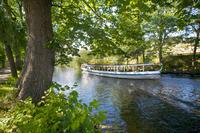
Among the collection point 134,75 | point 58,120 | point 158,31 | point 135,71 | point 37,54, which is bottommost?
point 134,75

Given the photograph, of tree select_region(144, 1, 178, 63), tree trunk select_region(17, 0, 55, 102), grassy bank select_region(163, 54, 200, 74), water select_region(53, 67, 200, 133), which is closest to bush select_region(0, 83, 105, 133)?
tree trunk select_region(17, 0, 55, 102)

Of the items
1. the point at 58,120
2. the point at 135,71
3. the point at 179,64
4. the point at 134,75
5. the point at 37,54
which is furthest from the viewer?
the point at 179,64

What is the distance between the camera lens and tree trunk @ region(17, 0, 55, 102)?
5488 mm

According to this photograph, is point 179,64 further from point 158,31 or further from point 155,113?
point 155,113

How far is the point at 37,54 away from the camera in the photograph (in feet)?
18.4

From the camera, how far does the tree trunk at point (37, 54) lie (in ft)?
18.0

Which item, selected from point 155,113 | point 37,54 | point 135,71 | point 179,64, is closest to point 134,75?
point 135,71

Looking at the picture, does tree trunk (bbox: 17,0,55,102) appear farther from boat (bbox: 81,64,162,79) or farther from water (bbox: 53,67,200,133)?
boat (bbox: 81,64,162,79)

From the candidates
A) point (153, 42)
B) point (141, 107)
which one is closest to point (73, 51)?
point (141, 107)

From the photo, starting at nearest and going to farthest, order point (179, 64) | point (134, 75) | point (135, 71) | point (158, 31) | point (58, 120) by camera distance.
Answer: point (58, 120) < point (134, 75) < point (135, 71) < point (179, 64) < point (158, 31)

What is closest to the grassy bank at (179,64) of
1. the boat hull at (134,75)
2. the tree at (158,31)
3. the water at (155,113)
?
the tree at (158,31)

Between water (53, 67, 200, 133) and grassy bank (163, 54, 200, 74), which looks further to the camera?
grassy bank (163, 54, 200, 74)

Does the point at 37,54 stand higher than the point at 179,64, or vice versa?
the point at 37,54

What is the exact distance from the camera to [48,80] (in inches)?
223
